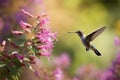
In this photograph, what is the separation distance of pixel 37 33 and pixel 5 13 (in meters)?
2.73

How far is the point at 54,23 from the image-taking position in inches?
541

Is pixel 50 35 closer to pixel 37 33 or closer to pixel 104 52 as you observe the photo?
pixel 37 33

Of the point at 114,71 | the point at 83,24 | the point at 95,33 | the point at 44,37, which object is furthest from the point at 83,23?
the point at 44,37

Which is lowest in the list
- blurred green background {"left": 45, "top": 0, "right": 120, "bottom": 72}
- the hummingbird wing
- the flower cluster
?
blurred green background {"left": 45, "top": 0, "right": 120, "bottom": 72}

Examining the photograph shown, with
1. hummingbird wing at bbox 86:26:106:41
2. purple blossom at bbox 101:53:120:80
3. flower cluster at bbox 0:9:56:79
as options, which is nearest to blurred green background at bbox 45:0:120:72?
purple blossom at bbox 101:53:120:80

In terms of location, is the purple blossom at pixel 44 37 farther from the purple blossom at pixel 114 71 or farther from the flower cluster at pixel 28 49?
the purple blossom at pixel 114 71

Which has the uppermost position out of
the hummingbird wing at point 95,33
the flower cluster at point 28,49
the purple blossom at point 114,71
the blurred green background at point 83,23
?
the flower cluster at point 28,49

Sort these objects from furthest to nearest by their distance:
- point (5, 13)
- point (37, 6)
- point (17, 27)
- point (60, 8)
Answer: point (60, 8), point (37, 6), point (5, 13), point (17, 27)

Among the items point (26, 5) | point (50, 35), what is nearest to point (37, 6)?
point (26, 5)

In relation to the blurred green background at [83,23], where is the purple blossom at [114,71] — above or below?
above

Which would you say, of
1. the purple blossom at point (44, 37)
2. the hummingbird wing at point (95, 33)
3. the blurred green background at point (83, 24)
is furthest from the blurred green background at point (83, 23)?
the purple blossom at point (44, 37)

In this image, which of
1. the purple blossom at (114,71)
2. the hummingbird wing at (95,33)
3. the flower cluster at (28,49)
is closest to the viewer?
the flower cluster at (28,49)

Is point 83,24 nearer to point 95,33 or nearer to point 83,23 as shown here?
point 83,23

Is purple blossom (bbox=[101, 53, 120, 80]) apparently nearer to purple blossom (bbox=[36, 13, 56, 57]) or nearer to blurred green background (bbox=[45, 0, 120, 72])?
purple blossom (bbox=[36, 13, 56, 57])
